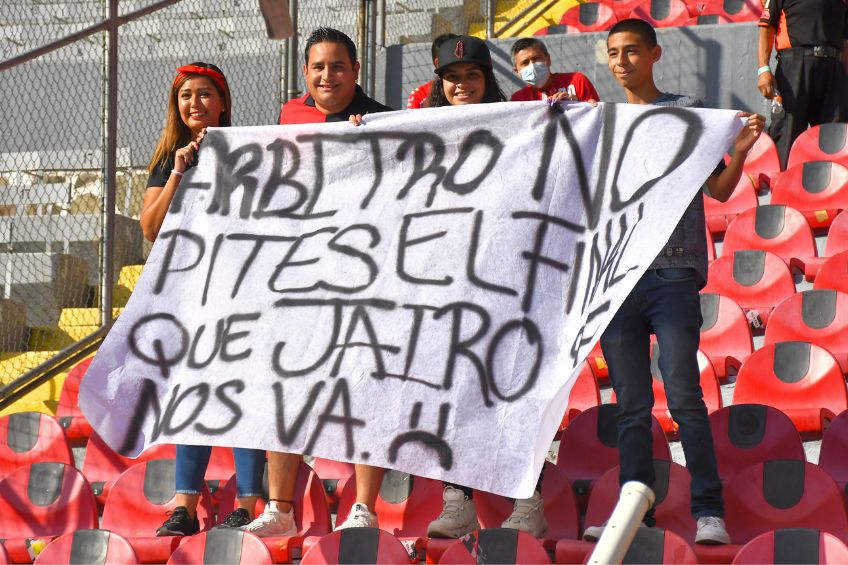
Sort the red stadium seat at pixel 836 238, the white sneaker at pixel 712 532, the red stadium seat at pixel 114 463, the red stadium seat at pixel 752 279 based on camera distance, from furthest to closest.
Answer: the red stadium seat at pixel 836 238 < the red stadium seat at pixel 752 279 < the red stadium seat at pixel 114 463 < the white sneaker at pixel 712 532

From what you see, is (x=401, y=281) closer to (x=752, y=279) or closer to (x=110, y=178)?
(x=752, y=279)

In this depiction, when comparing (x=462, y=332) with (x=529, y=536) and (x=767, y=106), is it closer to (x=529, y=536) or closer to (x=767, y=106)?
(x=529, y=536)

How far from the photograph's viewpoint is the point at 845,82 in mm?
7176

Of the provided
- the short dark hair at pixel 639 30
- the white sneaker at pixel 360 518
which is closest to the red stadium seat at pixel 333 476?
the white sneaker at pixel 360 518

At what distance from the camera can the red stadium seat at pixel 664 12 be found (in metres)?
9.91

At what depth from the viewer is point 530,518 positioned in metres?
3.86

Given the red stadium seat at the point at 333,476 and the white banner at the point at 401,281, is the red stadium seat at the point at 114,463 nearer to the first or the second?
the red stadium seat at the point at 333,476

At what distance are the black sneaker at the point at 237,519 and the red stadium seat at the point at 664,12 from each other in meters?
6.66

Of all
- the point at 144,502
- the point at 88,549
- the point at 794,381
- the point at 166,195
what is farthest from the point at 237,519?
the point at 794,381

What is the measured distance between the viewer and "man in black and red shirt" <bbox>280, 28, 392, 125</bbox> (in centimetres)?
434

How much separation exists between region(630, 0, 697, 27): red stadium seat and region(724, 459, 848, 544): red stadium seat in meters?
6.46

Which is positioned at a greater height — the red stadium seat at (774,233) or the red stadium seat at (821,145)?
the red stadium seat at (821,145)

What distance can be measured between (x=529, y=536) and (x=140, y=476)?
1.63 meters

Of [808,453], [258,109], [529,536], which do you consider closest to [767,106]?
[258,109]
